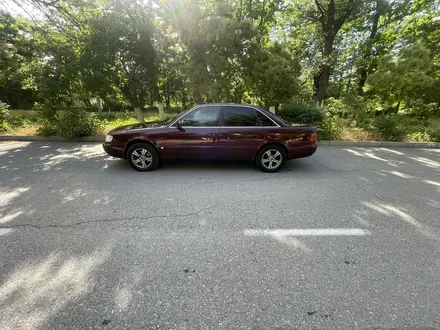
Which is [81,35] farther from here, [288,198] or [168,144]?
[288,198]

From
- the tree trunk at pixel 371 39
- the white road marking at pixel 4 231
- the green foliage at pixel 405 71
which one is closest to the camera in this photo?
the white road marking at pixel 4 231

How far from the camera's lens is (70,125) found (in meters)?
7.60

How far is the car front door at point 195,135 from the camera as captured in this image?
14.7 feet

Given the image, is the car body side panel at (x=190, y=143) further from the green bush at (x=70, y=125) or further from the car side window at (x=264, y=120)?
the green bush at (x=70, y=125)

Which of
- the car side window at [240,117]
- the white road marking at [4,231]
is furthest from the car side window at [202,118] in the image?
the white road marking at [4,231]

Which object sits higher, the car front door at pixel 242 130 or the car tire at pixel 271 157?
the car front door at pixel 242 130

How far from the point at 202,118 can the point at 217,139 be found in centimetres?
59

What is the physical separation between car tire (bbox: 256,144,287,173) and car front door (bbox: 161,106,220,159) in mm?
1086

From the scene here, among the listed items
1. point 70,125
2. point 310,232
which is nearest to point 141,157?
point 310,232

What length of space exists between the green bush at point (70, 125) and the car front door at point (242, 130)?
6.16 m

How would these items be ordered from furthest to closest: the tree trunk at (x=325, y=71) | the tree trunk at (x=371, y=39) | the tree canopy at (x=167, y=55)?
the tree trunk at (x=325, y=71) → the tree trunk at (x=371, y=39) → the tree canopy at (x=167, y=55)

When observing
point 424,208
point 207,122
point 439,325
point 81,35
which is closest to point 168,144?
point 207,122

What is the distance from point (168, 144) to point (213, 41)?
532 centimetres

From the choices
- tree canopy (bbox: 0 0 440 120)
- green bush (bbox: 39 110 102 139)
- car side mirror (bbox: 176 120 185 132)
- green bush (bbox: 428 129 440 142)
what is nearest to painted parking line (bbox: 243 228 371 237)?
car side mirror (bbox: 176 120 185 132)
